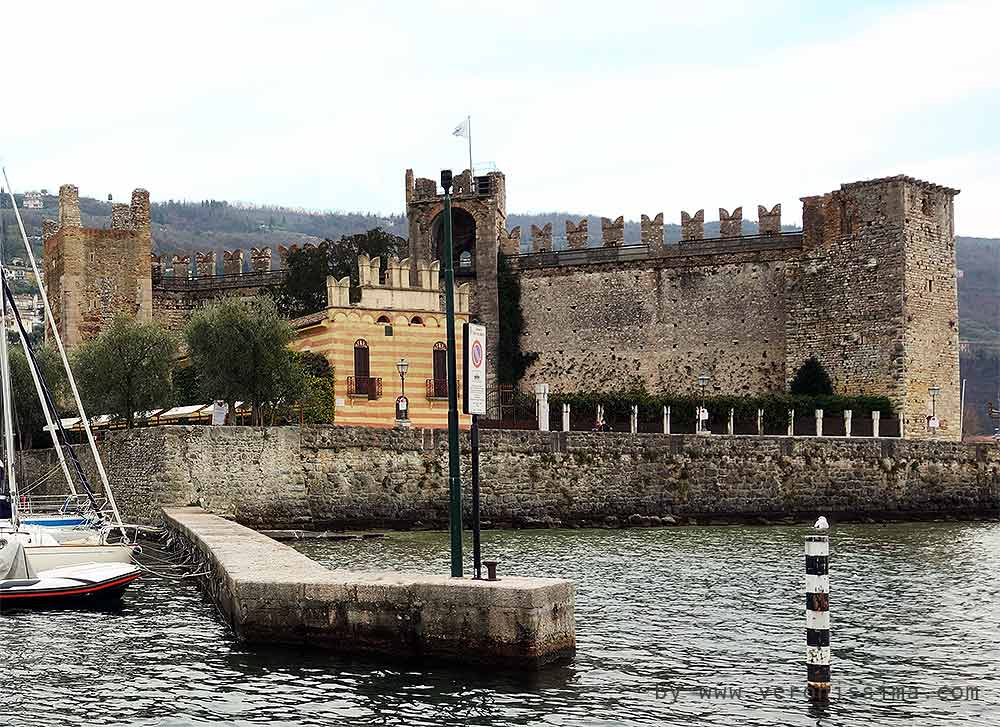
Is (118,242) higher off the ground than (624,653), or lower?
higher

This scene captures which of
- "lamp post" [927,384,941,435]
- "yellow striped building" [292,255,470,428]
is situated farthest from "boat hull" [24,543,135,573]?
"lamp post" [927,384,941,435]

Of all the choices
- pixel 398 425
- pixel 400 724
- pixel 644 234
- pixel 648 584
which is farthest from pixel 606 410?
pixel 400 724

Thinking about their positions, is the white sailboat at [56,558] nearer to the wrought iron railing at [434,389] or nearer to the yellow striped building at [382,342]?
the yellow striped building at [382,342]

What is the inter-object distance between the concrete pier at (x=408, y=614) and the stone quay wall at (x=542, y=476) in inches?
714

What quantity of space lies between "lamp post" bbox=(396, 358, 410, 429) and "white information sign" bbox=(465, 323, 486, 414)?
23558 mm

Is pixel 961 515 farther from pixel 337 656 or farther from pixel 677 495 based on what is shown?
pixel 337 656

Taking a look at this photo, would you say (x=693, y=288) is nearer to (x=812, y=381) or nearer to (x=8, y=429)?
(x=812, y=381)

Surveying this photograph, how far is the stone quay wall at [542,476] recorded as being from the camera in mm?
35656

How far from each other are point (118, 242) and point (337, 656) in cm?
4114

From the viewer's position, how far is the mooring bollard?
531 inches

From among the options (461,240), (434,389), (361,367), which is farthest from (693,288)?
(361,367)

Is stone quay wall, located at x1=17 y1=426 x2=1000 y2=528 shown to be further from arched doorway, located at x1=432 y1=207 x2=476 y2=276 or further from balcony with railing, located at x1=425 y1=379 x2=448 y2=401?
arched doorway, located at x1=432 y1=207 x2=476 y2=276

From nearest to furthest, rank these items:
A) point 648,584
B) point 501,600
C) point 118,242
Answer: point 501,600, point 648,584, point 118,242

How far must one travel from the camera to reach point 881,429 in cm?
4703
